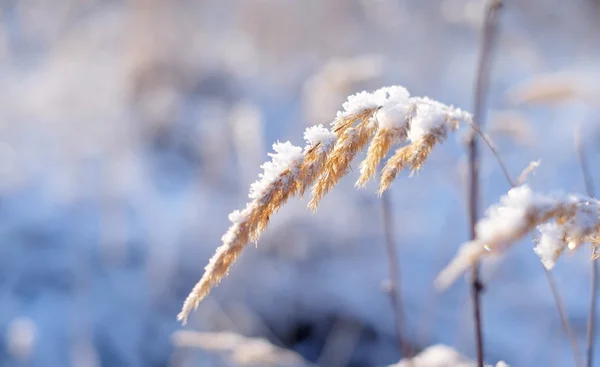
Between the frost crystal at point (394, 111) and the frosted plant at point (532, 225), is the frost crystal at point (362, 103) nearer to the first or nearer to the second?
the frost crystal at point (394, 111)

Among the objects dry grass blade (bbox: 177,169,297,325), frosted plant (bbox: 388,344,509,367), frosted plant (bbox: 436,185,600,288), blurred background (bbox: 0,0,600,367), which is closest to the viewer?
frosted plant (bbox: 436,185,600,288)

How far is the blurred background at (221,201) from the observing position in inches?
105

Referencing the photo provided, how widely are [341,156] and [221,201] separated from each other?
9.36ft

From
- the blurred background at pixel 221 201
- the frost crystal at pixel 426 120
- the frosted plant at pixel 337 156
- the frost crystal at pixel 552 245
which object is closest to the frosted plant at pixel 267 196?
the frosted plant at pixel 337 156

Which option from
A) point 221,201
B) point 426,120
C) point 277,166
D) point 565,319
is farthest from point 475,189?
point 221,201

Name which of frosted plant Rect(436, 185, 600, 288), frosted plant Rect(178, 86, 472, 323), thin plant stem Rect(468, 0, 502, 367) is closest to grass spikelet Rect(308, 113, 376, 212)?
frosted plant Rect(178, 86, 472, 323)

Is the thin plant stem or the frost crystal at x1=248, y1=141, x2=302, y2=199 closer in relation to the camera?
the frost crystal at x1=248, y1=141, x2=302, y2=199

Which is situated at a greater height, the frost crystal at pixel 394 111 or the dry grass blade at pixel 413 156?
the frost crystal at pixel 394 111

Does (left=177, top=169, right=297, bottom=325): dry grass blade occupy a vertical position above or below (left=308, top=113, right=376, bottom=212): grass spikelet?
below

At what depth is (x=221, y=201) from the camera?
3.44 metres

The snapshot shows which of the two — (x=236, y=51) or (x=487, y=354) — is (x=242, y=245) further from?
(x=236, y=51)

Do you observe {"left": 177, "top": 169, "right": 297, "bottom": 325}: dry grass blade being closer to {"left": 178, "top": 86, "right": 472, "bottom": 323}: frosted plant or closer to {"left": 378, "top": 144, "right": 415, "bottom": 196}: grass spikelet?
{"left": 178, "top": 86, "right": 472, "bottom": 323}: frosted plant

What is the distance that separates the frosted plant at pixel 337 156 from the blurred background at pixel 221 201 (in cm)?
71

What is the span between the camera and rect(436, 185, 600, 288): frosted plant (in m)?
0.47
